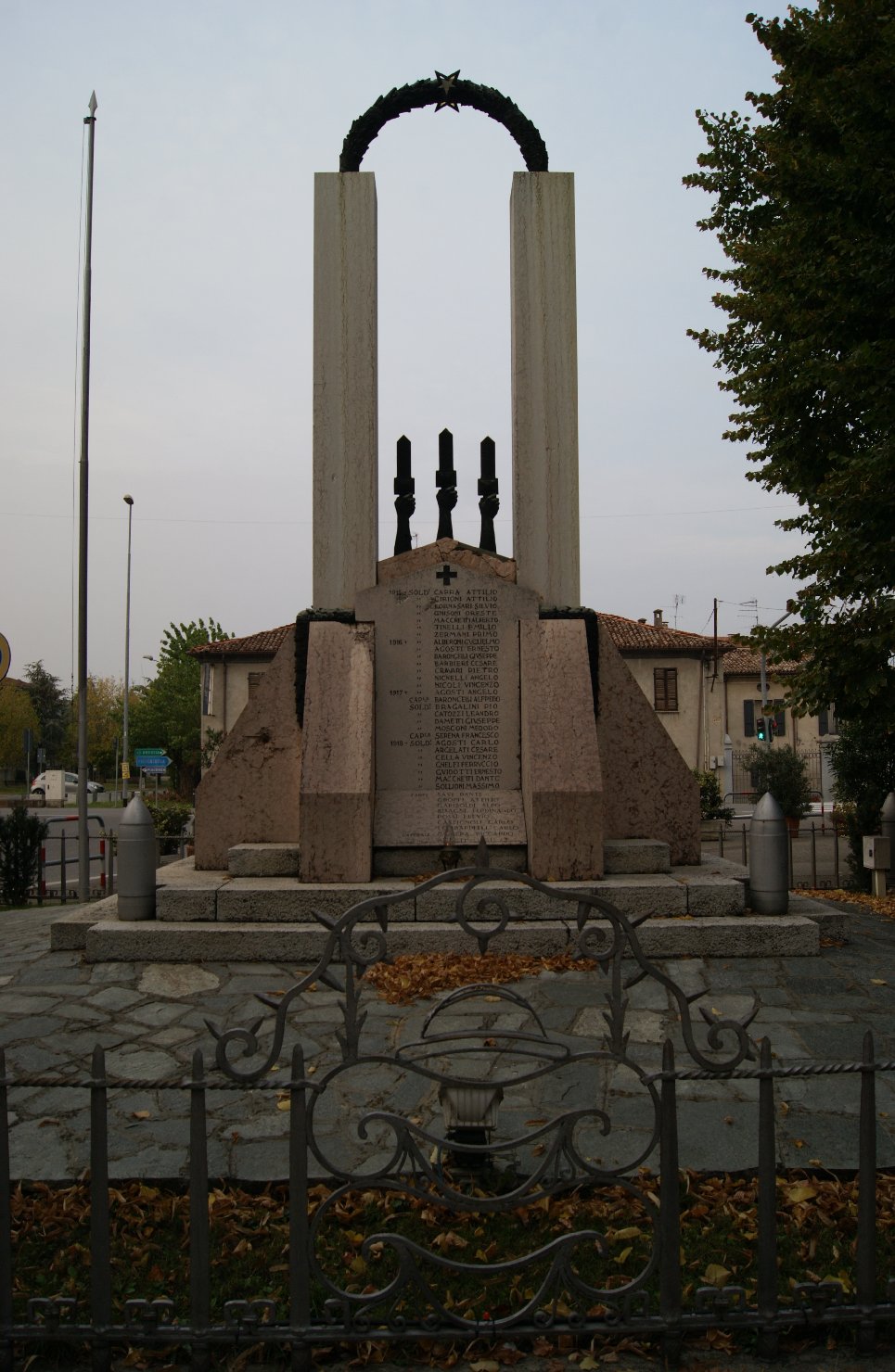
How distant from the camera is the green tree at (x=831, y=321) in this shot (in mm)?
8242

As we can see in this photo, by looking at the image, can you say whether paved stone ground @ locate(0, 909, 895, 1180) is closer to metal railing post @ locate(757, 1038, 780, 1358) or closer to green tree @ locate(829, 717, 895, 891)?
metal railing post @ locate(757, 1038, 780, 1358)

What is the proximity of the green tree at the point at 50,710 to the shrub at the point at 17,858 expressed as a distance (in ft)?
156

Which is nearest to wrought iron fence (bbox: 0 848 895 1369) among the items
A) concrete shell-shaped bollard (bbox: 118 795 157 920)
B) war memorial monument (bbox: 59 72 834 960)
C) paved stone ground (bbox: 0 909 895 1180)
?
paved stone ground (bbox: 0 909 895 1180)

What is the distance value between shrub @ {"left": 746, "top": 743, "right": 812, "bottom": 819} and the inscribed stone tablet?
14.0m

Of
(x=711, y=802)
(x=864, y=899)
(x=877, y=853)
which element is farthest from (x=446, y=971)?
(x=711, y=802)

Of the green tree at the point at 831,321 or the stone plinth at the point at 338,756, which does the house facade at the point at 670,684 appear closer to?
the green tree at the point at 831,321

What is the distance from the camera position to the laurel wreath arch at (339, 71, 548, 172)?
7.73 m

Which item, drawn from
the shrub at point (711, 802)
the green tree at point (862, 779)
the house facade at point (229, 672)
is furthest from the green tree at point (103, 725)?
the green tree at point (862, 779)

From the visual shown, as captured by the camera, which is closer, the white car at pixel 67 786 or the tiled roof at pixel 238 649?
the tiled roof at pixel 238 649

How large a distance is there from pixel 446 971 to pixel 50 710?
63.9 m

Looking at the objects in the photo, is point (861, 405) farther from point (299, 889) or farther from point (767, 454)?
point (299, 889)

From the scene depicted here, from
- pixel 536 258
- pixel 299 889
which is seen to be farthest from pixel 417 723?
pixel 536 258

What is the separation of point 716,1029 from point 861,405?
7.70 meters

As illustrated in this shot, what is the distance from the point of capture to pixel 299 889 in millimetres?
5969
